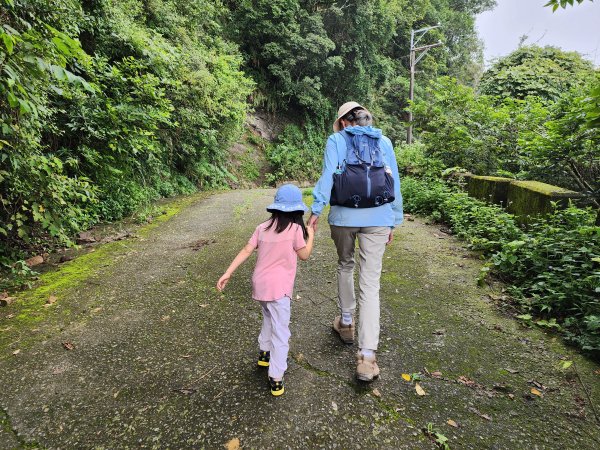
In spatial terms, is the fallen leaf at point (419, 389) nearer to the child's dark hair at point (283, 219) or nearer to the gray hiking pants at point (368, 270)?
the gray hiking pants at point (368, 270)

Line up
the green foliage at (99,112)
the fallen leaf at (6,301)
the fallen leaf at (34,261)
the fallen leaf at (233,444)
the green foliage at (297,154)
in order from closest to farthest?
1. the fallen leaf at (233,444)
2. the green foliage at (99,112)
3. the fallen leaf at (6,301)
4. the fallen leaf at (34,261)
5. the green foliage at (297,154)

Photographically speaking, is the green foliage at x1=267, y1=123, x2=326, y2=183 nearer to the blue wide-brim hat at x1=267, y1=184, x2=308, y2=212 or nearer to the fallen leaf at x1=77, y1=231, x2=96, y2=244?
the fallen leaf at x1=77, y1=231, x2=96, y2=244

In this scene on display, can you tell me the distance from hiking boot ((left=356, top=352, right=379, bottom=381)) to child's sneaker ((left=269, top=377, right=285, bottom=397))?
56 cm

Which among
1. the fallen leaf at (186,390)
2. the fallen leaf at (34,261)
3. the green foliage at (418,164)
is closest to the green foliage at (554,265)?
the fallen leaf at (186,390)

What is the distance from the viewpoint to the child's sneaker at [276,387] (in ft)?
7.86

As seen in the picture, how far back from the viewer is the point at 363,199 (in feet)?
8.54

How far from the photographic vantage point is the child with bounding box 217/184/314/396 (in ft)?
7.86

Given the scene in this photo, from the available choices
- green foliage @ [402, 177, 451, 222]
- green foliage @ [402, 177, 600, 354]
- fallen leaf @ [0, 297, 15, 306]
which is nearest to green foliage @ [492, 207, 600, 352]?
green foliage @ [402, 177, 600, 354]

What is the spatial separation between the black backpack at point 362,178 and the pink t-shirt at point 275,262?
46 centimetres

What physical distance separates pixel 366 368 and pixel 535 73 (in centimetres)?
1271

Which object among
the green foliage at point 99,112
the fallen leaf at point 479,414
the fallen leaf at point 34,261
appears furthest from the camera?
the fallen leaf at point 34,261

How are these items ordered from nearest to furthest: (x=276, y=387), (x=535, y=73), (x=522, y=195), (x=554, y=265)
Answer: (x=276, y=387) < (x=554, y=265) < (x=522, y=195) < (x=535, y=73)

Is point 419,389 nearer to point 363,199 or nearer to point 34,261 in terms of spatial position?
point 363,199

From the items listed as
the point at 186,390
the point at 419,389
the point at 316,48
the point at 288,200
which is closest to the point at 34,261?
the point at 186,390
